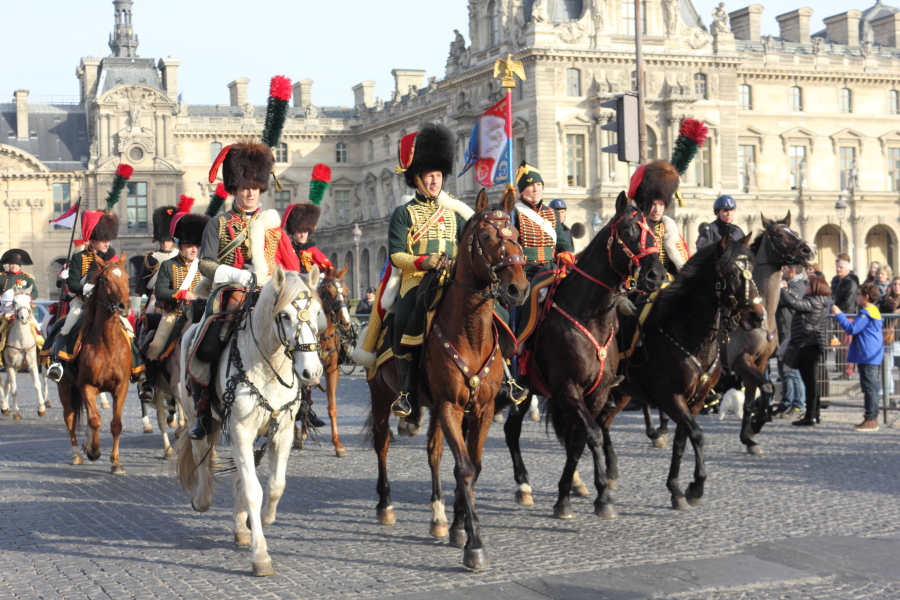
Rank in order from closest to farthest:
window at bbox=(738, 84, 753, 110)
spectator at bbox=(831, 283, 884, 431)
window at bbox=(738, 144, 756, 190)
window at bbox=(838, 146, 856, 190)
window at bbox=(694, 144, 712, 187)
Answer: spectator at bbox=(831, 283, 884, 431)
window at bbox=(694, 144, 712, 187)
window at bbox=(738, 144, 756, 190)
window at bbox=(738, 84, 753, 110)
window at bbox=(838, 146, 856, 190)

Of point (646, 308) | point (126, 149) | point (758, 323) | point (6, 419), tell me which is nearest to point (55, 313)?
point (6, 419)

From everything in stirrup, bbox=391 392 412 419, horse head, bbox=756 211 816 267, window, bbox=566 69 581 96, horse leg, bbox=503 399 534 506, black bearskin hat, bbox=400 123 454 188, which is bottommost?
horse leg, bbox=503 399 534 506

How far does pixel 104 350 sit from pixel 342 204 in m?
66.4

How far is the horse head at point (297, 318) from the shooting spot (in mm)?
6262

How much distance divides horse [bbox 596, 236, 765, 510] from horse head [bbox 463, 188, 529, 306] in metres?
2.38

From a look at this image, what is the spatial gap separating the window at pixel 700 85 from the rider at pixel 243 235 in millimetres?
49541

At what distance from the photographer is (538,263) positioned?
9.25 m

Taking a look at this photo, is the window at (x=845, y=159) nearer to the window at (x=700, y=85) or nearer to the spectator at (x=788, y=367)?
the window at (x=700, y=85)

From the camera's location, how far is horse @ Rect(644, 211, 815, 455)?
10.5 meters

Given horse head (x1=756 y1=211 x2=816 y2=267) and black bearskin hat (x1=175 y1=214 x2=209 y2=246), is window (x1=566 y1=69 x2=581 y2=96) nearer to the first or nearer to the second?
horse head (x1=756 y1=211 x2=816 y2=267)

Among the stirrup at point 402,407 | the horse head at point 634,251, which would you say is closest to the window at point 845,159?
the horse head at point 634,251

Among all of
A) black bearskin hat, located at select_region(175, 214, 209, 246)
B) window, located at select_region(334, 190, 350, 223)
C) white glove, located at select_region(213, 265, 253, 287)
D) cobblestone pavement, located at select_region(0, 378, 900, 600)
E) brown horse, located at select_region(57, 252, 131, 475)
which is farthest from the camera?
window, located at select_region(334, 190, 350, 223)

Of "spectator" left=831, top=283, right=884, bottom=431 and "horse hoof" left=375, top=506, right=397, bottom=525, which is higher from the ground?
"spectator" left=831, top=283, right=884, bottom=431

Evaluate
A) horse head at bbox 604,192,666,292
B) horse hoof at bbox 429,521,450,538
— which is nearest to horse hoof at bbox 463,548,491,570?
horse hoof at bbox 429,521,450,538
